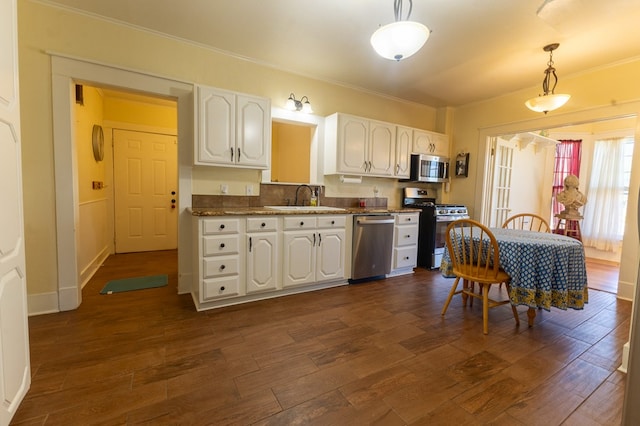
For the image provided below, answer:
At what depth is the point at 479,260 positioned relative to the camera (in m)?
2.34

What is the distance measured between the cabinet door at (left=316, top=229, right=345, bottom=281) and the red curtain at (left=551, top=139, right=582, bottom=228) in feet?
17.3

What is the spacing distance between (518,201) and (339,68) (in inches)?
164

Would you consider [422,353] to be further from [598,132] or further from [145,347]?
[598,132]

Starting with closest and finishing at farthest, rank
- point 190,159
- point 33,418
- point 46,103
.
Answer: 1. point 33,418
2. point 46,103
3. point 190,159

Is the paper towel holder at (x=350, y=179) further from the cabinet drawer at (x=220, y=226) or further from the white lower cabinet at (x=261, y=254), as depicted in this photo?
the cabinet drawer at (x=220, y=226)

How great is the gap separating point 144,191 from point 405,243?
444cm

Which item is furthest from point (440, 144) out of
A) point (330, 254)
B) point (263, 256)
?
point (263, 256)

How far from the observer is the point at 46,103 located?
2438mm

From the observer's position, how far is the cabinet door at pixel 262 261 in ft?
9.15

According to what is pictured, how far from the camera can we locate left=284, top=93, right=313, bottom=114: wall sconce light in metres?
3.45

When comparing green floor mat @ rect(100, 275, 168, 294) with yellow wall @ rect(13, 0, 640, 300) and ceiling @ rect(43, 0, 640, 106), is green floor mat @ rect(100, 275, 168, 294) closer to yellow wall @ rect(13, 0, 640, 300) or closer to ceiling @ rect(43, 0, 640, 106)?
yellow wall @ rect(13, 0, 640, 300)

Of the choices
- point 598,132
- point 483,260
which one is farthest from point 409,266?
point 598,132

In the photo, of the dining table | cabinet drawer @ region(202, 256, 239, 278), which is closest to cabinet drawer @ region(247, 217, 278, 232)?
cabinet drawer @ region(202, 256, 239, 278)

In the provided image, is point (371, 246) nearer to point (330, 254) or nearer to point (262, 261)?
point (330, 254)
